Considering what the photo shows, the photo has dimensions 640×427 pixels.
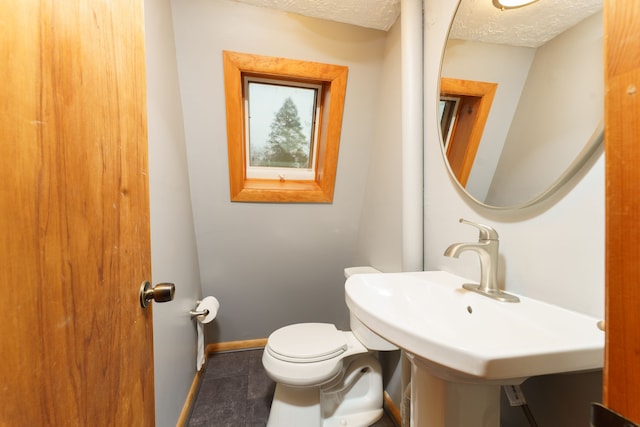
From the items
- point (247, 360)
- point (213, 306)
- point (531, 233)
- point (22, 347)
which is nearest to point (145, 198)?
point (22, 347)

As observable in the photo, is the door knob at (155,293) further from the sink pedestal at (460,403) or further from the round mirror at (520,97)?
the round mirror at (520,97)

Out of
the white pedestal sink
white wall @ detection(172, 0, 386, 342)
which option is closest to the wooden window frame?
white wall @ detection(172, 0, 386, 342)

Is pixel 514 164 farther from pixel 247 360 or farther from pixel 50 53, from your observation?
pixel 247 360

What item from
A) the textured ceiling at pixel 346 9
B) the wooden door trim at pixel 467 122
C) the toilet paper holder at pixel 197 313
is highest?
the textured ceiling at pixel 346 9

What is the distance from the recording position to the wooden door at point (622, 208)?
0.25 metres

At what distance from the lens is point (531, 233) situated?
66 centimetres

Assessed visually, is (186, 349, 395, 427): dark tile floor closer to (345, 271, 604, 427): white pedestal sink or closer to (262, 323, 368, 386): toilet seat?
(262, 323, 368, 386): toilet seat

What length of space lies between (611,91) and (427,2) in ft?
3.60

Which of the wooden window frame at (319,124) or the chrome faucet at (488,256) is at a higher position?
the wooden window frame at (319,124)

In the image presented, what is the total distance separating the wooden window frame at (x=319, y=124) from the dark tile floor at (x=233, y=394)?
118 centimetres

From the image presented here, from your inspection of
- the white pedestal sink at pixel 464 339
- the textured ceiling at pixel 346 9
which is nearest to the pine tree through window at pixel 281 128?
the textured ceiling at pixel 346 9

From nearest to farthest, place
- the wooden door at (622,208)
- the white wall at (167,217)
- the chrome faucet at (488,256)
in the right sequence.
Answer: the wooden door at (622,208)
the chrome faucet at (488,256)
the white wall at (167,217)

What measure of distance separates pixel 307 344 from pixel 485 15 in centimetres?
152

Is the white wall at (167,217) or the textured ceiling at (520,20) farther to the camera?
the white wall at (167,217)
